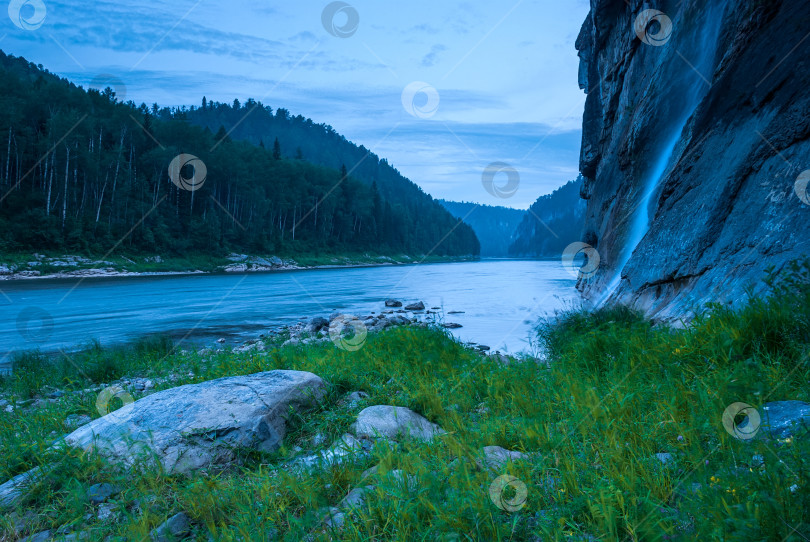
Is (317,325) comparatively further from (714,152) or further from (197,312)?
(714,152)

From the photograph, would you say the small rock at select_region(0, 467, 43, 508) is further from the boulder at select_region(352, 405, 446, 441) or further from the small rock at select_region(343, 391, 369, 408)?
the small rock at select_region(343, 391, 369, 408)

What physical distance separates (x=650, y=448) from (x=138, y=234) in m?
66.2

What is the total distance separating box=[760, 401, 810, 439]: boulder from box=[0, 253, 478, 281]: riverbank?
49.5 m

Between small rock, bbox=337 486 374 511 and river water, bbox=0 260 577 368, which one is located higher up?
small rock, bbox=337 486 374 511

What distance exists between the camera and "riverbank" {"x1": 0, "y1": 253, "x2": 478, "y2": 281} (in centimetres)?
3947

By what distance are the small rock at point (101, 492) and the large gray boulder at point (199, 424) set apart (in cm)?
31

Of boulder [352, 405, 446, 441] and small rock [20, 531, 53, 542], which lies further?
boulder [352, 405, 446, 441]

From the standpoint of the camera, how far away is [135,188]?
6341cm

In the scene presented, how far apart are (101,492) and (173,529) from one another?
3.56 ft

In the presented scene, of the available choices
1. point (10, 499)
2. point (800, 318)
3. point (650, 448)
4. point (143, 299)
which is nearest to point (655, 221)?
point (800, 318)

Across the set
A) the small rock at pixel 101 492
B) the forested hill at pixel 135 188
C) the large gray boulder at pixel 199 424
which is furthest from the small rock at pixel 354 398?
the forested hill at pixel 135 188

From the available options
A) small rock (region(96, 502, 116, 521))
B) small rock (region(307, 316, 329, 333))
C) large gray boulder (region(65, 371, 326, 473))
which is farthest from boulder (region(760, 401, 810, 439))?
small rock (region(307, 316, 329, 333))

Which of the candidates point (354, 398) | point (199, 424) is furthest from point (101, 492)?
point (354, 398)

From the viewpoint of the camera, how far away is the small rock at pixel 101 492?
347cm
